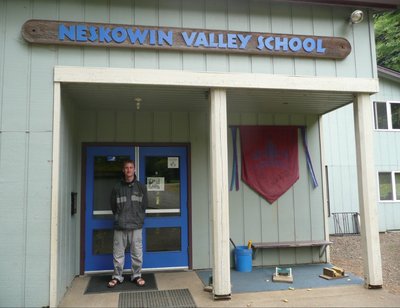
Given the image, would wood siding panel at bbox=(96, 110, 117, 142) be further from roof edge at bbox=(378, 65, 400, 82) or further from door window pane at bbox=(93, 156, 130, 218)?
roof edge at bbox=(378, 65, 400, 82)

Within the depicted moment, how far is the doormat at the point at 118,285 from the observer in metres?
4.59

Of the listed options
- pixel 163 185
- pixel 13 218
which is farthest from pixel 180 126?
pixel 13 218

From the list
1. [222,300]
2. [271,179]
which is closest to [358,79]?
[271,179]

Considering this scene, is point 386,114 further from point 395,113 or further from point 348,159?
point 348,159

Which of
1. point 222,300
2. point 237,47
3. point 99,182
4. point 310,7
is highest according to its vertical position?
point 310,7

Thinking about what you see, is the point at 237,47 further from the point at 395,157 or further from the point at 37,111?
the point at 395,157

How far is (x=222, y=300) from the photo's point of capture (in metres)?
4.16

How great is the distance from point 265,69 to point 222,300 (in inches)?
116

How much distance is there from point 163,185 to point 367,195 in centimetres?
304

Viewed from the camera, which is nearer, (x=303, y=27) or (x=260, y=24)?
(x=260, y=24)

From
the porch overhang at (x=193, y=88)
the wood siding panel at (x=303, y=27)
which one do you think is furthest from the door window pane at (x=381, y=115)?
the wood siding panel at (x=303, y=27)

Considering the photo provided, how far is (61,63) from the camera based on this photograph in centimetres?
403

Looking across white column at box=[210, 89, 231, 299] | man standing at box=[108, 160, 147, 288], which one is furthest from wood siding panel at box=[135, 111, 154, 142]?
white column at box=[210, 89, 231, 299]

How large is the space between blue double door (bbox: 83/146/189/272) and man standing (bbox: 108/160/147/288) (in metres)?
0.62
